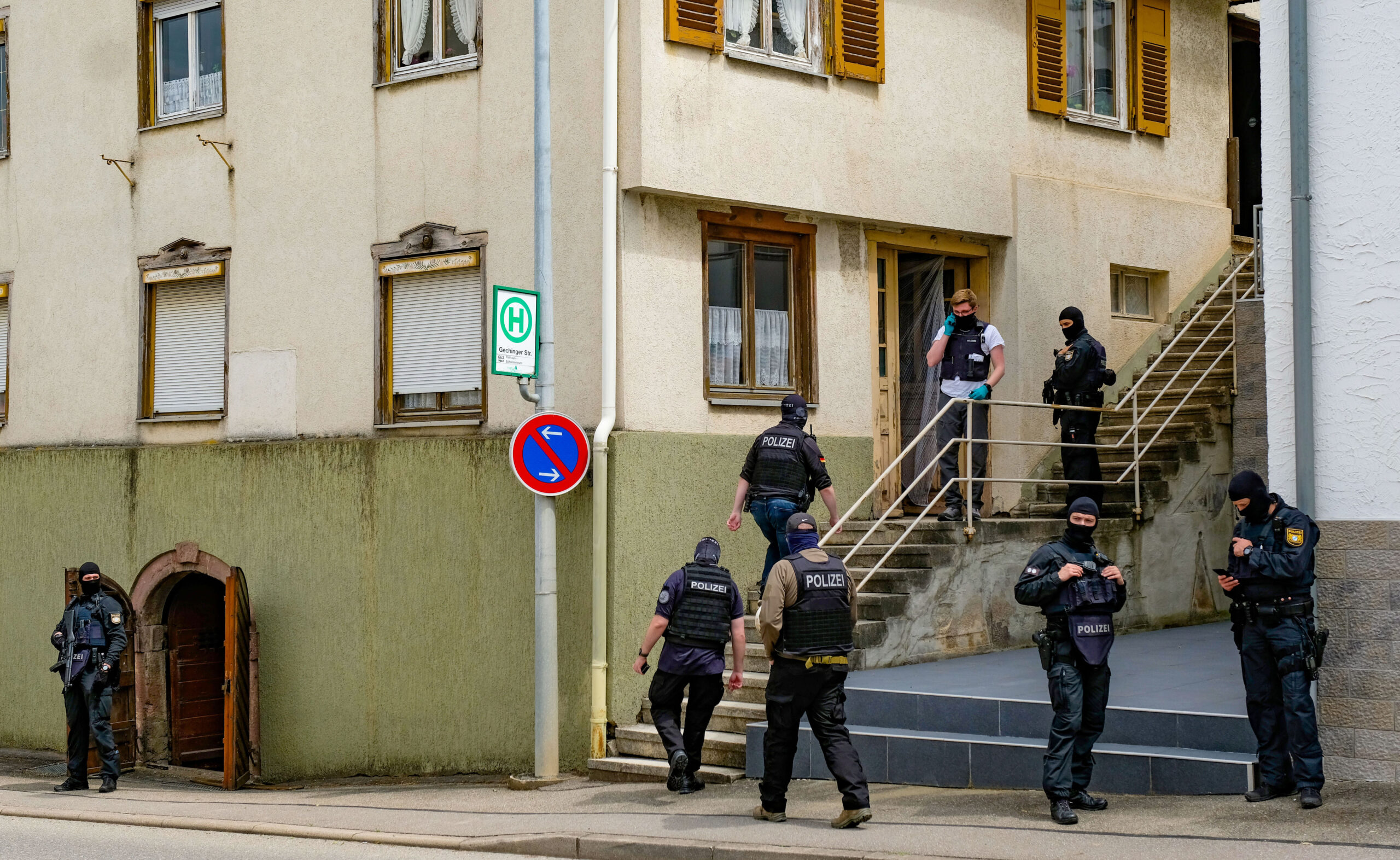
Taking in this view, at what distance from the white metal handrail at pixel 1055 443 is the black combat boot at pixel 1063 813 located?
366 centimetres

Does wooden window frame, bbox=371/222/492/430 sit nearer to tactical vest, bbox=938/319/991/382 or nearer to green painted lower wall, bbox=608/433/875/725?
green painted lower wall, bbox=608/433/875/725

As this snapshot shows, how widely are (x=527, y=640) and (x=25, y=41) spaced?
31.6ft

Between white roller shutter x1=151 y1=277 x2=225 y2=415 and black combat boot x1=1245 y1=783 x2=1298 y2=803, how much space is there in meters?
10.7

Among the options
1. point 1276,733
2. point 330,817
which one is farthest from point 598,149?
point 1276,733

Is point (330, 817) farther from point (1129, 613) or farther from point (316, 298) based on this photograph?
point (1129, 613)

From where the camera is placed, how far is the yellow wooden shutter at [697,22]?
44.2 ft

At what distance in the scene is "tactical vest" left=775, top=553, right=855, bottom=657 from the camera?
9.65 meters

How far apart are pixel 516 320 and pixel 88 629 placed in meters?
5.08

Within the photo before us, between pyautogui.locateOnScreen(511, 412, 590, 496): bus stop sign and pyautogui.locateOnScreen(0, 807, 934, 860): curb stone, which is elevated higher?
pyautogui.locateOnScreen(511, 412, 590, 496): bus stop sign

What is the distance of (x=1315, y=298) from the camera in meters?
10.2

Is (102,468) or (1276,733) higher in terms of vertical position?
(102,468)

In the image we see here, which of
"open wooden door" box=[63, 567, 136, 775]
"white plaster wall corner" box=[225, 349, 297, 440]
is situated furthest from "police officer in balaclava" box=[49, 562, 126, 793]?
"white plaster wall corner" box=[225, 349, 297, 440]

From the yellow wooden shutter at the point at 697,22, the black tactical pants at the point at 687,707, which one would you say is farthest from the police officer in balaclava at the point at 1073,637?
the yellow wooden shutter at the point at 697,22

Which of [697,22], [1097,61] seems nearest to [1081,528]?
[697,22]
